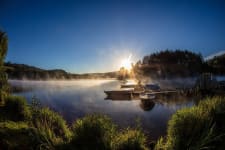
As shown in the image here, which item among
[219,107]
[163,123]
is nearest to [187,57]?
[163,123]

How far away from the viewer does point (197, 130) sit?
14.0 ft

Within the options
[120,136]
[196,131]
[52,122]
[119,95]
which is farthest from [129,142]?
[119,95]

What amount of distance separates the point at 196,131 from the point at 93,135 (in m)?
2.50

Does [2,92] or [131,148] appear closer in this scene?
[131,148]

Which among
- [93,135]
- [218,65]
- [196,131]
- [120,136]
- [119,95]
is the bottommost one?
[119,95]

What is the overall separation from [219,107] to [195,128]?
1.51 metres

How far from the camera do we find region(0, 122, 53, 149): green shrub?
4355 millimetres

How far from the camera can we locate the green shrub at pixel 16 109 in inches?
299

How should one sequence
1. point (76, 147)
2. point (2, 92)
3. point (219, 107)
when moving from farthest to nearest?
point (2, 92) → point (219, 107) → point (76, 147)

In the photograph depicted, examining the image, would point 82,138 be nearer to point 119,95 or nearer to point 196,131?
point 196,131

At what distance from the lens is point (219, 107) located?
205 inches

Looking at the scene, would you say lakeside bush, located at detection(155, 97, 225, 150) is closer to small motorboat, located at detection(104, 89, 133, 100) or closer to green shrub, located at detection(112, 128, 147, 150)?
green shrub, located at detection(112, 128, 147, 150)


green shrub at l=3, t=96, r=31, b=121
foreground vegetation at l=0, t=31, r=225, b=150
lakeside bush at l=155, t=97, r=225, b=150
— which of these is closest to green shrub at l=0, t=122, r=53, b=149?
foreground vegetation at l=0, t=31, r=225, b=150

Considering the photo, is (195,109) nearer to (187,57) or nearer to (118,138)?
(118,138)
